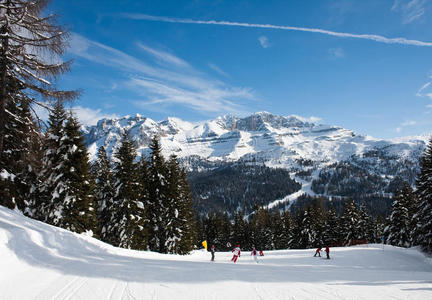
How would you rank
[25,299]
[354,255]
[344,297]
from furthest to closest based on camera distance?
1. [354,255]
2. [344,297]
3. [25,299]

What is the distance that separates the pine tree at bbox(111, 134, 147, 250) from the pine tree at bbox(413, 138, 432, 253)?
2843 cm

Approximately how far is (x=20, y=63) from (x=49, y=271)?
7.78 metres

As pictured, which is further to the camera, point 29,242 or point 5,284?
point 29,242

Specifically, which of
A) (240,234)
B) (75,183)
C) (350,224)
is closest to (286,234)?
(240,234)

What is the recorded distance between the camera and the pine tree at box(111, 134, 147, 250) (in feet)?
87.1

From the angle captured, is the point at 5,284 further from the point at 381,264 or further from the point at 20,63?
the point at 381,264

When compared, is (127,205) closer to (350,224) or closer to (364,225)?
(350,224)

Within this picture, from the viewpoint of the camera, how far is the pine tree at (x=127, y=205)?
26562 millimetres

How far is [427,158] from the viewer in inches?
1162

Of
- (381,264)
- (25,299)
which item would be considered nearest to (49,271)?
(25,299)

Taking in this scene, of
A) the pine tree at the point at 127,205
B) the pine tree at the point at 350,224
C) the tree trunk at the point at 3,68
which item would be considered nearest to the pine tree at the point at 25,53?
the tree trunk at the point at 3,68

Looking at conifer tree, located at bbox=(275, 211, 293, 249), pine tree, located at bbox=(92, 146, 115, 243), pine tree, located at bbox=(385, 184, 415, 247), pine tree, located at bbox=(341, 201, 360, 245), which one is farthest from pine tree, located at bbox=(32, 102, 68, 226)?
conifer tree, located at bbox=(275, 211, 293, 249)

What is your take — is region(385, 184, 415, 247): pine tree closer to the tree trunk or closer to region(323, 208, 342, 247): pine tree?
region(323, 208, 342, 247): pine tree

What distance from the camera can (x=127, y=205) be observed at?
26531 mm
